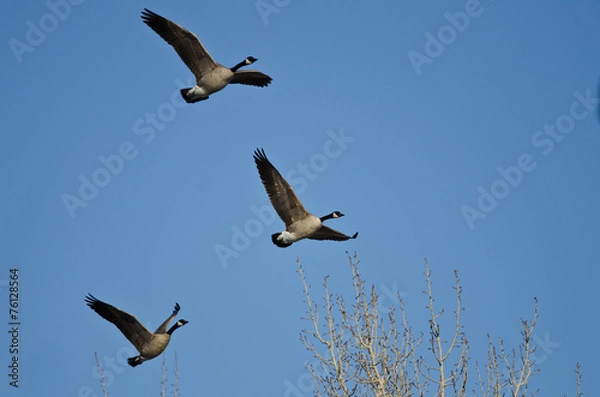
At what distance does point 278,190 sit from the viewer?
15.1 metres

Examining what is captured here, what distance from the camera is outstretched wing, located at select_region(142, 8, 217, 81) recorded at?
15.6 m

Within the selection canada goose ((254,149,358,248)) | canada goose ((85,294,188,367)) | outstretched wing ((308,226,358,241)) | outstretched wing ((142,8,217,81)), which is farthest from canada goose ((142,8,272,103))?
canada goose ((85,294,188,367))

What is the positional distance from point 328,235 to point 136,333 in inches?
159

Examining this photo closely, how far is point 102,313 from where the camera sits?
1400 centimetres

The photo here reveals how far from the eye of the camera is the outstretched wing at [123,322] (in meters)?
13.8

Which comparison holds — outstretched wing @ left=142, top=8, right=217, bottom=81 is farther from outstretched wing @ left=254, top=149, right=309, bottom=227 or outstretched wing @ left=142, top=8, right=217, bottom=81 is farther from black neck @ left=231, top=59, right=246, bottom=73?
outstretched wing @ left=254, top=149, right=309, bottom=227

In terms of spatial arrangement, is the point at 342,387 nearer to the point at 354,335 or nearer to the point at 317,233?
the point at 354,335

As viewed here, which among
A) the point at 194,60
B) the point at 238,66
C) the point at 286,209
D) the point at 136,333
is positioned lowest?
the point at 136,333

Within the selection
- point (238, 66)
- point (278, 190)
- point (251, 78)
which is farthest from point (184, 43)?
point (278, 190)

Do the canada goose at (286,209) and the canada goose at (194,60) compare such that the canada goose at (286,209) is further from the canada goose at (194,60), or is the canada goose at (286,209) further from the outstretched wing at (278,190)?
the canada goose at (194,60)

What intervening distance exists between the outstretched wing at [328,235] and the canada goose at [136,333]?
3.30 m

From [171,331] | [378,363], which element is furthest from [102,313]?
[378,363]

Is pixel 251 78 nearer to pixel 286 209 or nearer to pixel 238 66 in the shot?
pixel 238 66

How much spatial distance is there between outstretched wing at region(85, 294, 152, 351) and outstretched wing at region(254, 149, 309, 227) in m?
3.16
